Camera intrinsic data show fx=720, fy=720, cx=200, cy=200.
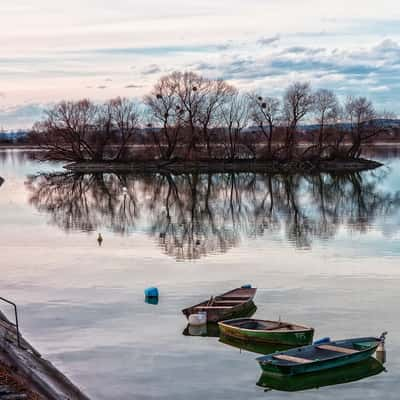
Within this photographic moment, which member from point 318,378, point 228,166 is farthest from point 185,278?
point 228,166

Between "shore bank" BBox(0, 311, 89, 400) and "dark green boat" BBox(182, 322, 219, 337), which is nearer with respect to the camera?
"shore bank" BBox(0, 311, 89, 400)

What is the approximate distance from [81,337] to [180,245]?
12752mm

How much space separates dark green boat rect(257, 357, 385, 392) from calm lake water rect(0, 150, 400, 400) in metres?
0.24

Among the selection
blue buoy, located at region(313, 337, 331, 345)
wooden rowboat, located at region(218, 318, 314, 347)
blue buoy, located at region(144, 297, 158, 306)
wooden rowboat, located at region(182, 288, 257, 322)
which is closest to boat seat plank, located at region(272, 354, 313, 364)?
blue buoy, located at region(313, 337, 331, 345)

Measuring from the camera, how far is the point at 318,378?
14.9m

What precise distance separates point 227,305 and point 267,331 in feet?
9.32

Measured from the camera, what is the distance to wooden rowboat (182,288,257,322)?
19.0 metres

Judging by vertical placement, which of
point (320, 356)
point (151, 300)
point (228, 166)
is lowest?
point (151, 300)

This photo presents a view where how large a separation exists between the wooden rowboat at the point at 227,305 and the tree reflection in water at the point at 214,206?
287 inches

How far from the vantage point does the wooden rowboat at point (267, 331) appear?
1680 cm

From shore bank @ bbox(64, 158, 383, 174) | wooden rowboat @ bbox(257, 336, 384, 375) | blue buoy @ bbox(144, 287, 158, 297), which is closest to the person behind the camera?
wooden rowboat @ bbox(257, 336, 384, 375)

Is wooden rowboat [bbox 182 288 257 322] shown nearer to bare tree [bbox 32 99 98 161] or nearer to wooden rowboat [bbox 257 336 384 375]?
wooden rowboat [bbox 257 336 384 375]

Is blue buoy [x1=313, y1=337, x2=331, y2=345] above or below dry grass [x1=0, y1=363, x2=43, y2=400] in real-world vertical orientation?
below

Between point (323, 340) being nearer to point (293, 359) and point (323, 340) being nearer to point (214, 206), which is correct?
point (293, 359)
